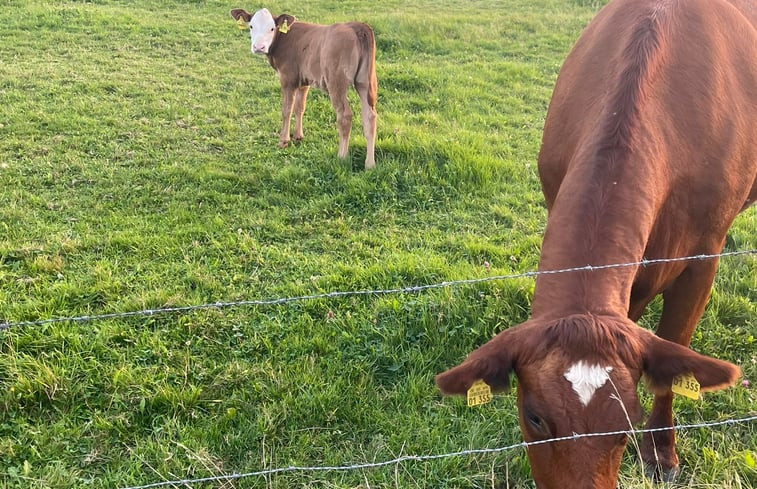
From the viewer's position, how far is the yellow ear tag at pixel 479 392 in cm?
204

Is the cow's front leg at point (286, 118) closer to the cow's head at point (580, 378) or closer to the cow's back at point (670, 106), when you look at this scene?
the cow's back at point (670, 106)

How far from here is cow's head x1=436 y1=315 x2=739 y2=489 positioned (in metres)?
1.84

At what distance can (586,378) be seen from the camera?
6.06ft

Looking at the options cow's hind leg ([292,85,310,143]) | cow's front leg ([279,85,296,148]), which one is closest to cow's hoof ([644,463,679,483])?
cow's front leg ([279,85,296,148])

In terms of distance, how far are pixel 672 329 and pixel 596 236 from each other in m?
1.27

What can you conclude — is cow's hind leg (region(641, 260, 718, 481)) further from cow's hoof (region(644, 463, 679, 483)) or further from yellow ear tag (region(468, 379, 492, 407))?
yellow ear tag (region(468, 379, 492, 407))

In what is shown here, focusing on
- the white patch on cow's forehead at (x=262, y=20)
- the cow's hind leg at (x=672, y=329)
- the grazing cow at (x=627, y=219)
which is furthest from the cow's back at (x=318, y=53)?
the cow's hind leg at (x=672, y=329)

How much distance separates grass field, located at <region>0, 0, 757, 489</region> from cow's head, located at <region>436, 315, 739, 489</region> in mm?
1059

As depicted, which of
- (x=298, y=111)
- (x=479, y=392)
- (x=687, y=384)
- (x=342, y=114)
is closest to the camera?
(x=687, y=384)

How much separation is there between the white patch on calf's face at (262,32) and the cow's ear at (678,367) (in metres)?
6.67

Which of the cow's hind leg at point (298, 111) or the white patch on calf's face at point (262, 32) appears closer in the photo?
the cow's hind leg at point (298, 111)

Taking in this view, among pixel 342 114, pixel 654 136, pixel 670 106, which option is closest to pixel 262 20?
pixel 342 114

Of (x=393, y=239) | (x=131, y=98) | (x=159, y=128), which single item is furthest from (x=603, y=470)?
(x=131, y=98)

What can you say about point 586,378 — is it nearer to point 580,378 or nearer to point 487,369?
point 580,378
